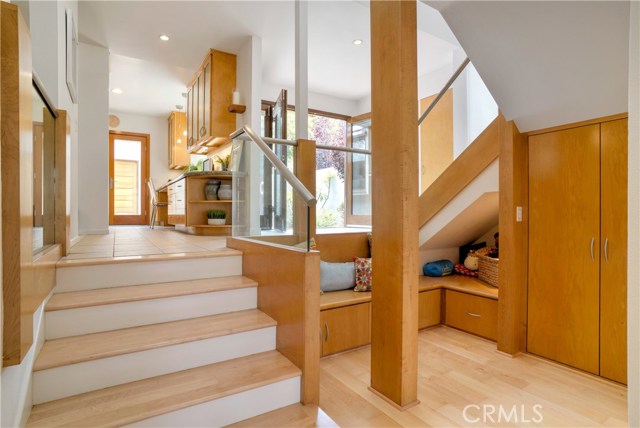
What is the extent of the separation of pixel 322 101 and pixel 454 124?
3.76 metres

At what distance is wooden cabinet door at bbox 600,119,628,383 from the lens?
2.24 m

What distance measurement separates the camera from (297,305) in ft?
6.22

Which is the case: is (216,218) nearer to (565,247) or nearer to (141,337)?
(141,337)

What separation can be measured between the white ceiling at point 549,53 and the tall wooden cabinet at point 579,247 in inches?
8.9

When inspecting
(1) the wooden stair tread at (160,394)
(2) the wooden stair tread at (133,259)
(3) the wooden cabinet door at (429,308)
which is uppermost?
(2) the wooden stair tread at (133,259)

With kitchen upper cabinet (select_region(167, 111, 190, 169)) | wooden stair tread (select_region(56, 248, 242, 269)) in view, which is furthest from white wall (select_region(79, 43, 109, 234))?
kitchen upper cabinet (select_region(167, 111, 190, 169))

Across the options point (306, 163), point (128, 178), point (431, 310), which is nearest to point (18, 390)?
point (306, 163)

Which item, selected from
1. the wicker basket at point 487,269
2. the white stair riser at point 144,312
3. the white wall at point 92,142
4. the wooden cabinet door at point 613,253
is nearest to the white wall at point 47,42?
the white stair riser at point 144,312

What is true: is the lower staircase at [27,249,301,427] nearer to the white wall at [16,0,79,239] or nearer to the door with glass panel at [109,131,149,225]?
the white wall at [16,0,79,239]

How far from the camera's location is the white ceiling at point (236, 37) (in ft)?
13.0

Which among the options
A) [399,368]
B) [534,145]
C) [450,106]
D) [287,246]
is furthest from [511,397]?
[450,106]

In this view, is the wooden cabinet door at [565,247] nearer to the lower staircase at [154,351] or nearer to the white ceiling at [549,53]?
the white ceiling at [549,53]

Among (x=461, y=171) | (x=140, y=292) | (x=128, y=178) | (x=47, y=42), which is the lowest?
(x=140, y=292)

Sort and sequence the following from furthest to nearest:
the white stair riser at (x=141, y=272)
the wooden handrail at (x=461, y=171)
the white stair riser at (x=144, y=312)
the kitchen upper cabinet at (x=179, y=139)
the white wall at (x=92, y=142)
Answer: the kitchen upper cabinet at (x=179, y=139)
the white wall at (x=92, y=142)
the wooden handrail at (x=461, y=171)
the white stair riser at (x=141, y=272)
the white stair riser at (x=144, y=312)
